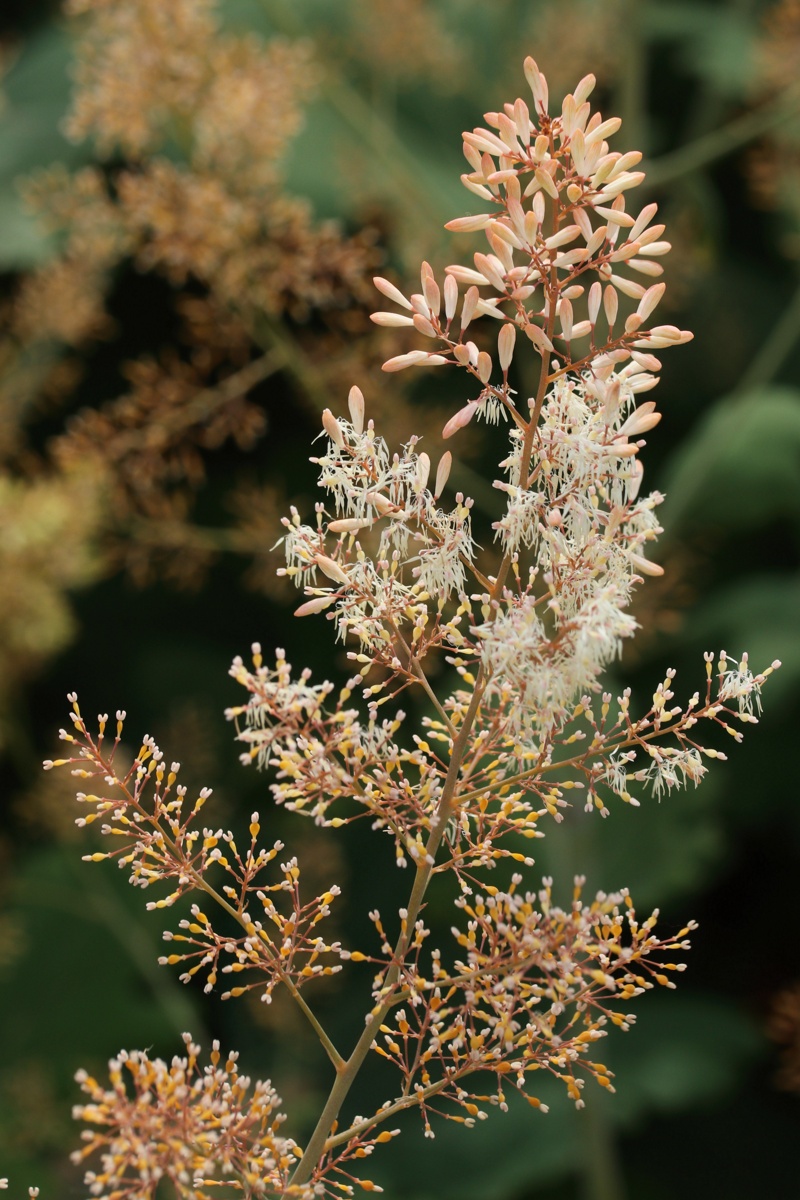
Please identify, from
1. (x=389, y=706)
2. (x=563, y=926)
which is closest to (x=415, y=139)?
(x=389, y=706)

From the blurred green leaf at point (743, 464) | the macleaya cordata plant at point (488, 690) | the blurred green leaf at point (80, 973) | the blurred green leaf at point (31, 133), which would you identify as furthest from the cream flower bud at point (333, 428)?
the blurred green leaf at point (31, 133)

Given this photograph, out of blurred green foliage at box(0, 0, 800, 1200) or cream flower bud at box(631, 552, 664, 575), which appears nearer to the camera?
cream flower bud at box(631, 552, 664, 575)

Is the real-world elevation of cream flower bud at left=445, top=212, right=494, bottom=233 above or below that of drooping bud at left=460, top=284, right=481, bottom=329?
above

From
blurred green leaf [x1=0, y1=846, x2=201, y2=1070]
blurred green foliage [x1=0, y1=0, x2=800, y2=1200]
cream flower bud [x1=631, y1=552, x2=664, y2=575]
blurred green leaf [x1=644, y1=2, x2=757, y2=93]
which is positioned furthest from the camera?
blurred green leaf [x1=644, y1=2, x2=757, y2=93]

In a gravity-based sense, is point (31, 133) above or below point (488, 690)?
above

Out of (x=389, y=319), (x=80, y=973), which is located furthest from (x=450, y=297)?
(x=80, y=973)

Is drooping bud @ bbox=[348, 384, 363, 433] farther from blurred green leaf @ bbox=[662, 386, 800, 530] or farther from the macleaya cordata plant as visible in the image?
blurred green leaf @ bbox=[662, 386, 800, 530]

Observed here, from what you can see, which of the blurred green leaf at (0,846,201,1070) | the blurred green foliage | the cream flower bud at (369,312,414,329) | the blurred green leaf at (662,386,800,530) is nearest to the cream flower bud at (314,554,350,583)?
the cream flower bud at (369,312,414,329)

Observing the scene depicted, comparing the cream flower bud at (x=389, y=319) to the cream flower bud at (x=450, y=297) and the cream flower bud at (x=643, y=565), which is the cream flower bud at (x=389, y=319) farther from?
the cream flower bud at (x=643, y=565)

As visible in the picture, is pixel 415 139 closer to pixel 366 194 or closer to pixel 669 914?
pixel 366 194

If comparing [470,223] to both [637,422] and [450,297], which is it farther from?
[637,422]
